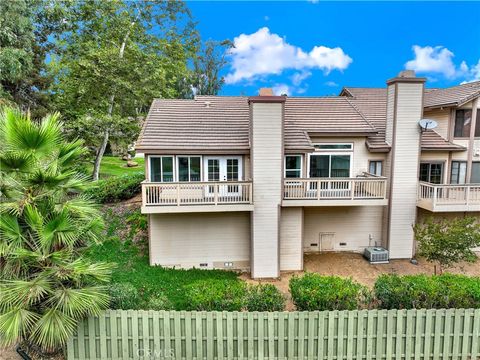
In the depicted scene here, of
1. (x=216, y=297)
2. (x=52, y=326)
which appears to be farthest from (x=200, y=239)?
(x=52, y=326)

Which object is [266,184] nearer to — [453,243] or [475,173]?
[453,243]

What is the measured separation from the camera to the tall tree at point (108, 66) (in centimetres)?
1952

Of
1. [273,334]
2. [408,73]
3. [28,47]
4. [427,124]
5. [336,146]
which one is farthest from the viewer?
[28,47]

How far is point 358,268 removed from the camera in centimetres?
1225

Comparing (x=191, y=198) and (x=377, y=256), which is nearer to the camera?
(x=191, y=198)

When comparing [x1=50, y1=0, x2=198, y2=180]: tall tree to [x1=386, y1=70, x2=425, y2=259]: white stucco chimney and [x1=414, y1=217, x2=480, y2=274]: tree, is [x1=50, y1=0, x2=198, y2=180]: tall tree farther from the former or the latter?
[x1=414, y1=217, x2=480, y2=274]: tree

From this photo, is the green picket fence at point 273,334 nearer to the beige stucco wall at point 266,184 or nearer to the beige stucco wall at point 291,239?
the beige stucco wall at point 266,184

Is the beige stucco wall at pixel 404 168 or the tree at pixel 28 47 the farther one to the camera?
the tree at pixel 28 47

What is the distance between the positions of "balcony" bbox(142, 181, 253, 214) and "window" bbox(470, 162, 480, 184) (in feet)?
34.8

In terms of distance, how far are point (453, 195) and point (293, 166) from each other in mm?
6738

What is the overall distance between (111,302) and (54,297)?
4.14ft

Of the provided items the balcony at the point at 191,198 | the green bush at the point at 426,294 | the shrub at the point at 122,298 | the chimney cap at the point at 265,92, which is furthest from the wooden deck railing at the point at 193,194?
the green bush at the point at 426,294

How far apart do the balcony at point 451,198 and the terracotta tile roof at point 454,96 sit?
3.78m

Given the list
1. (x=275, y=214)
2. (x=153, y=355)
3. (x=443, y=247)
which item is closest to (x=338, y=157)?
(x=275, y=214)
